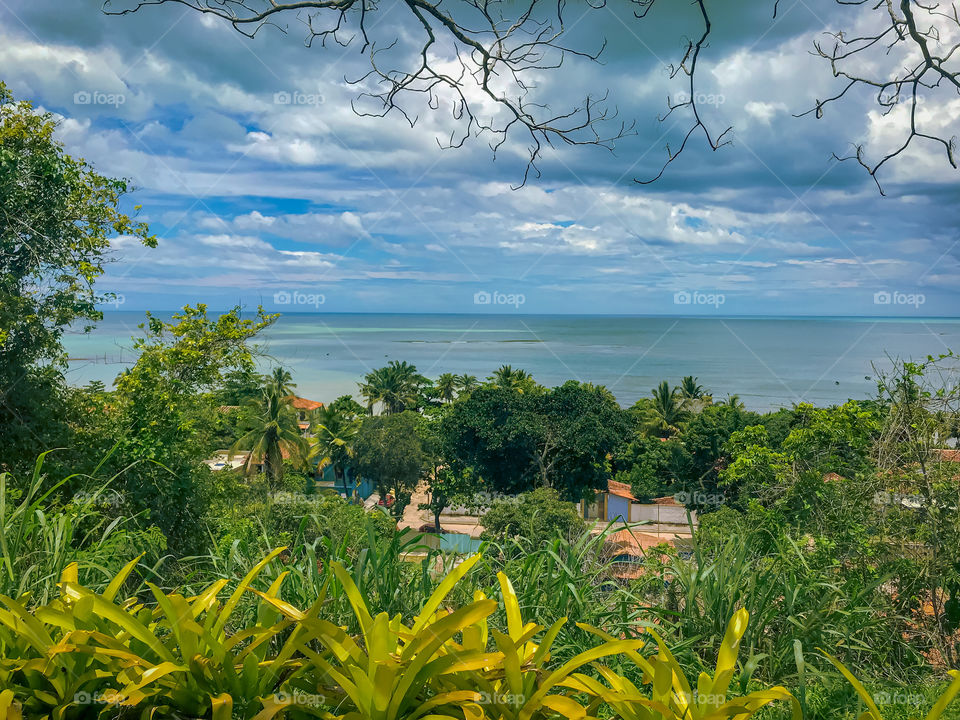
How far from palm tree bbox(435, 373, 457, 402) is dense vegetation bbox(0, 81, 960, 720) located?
3511 cm

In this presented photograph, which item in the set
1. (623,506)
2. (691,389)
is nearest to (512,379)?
(623,506)

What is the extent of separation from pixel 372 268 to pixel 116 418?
70376 mm

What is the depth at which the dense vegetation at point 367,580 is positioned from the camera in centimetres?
134

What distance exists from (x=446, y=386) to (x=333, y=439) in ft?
41.5

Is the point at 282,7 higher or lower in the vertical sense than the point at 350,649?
higher

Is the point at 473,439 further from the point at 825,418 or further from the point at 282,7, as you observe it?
the point at 282,7

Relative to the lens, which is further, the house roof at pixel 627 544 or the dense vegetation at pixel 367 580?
the house roof at pixel 627 544

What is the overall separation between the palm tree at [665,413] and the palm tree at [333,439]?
56.5ft

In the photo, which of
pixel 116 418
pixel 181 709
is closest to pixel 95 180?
pixel 116 418

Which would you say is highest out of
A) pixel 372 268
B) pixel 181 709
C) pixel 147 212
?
pixel 372 268

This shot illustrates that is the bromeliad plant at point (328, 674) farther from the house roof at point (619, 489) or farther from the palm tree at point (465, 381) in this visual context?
the palm tree at point (465, 381)

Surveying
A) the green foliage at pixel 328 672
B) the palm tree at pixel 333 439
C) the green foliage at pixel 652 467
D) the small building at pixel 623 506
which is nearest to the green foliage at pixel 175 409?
the green foliage at pixel 328 672

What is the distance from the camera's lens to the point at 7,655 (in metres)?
1.48

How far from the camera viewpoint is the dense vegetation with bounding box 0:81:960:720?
52.7 inches
